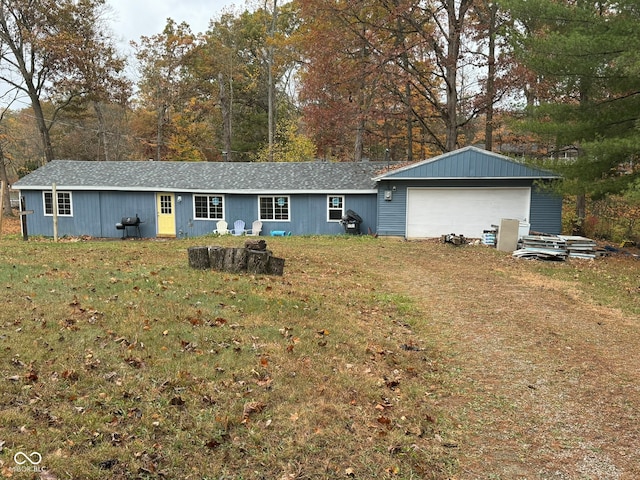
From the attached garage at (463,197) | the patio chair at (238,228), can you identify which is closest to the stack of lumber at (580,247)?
the attached garage at (463,197)

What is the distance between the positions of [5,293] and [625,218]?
21022mm

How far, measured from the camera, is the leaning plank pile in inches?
Result: 504

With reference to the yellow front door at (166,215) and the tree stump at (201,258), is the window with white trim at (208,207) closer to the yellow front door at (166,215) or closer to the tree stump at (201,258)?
the yellow front door at (166,215)

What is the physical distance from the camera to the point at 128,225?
63.9ft

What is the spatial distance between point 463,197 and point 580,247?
16.5 feet

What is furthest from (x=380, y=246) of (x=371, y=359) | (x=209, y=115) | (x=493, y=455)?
(x=209, y=115)

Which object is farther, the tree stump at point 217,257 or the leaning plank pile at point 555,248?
the leaning plank pile at point 555,248

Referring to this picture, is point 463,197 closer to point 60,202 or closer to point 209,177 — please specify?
point 209,177

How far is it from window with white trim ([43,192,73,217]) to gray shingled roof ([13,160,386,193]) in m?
0.57

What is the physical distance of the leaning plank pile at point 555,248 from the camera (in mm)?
12797

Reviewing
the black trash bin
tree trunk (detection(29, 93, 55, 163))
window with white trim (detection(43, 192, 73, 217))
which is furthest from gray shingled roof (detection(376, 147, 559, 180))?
tree trunk (detection(29, 93, 55, 163))

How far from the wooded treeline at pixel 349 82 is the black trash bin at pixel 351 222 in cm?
499

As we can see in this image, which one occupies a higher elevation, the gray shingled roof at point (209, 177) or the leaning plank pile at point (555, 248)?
the gray shingled roof at point (209, 177)

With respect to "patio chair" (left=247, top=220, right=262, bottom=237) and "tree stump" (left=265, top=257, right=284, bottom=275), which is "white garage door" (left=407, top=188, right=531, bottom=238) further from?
"tree stump" (left=265, top=257, right=284, bottom=275)
